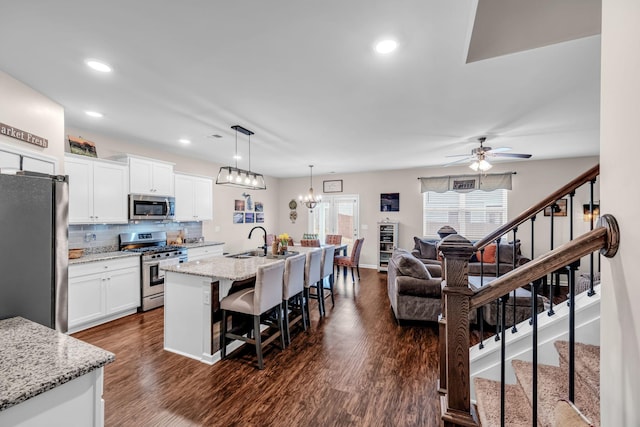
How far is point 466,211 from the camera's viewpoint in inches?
249

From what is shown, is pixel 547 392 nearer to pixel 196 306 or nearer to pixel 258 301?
pixel 258 301

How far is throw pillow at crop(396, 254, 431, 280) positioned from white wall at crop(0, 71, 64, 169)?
4107mm

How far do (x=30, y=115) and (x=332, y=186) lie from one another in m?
5.99

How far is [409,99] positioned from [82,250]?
453 centimetres

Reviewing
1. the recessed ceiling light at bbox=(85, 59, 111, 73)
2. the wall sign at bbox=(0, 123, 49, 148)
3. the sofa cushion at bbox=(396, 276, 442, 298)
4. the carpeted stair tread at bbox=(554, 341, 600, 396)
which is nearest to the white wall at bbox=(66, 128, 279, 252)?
the wall sign at bbox=(0, 123, 49, 148)

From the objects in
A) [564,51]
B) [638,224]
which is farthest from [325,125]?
[638,224]

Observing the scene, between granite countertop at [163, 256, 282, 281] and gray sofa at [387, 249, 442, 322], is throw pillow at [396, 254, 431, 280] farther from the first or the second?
granite countertop at [163, 256, 282, 281]

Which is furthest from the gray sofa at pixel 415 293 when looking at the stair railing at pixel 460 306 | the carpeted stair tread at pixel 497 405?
the stair railing at pixel 460 306

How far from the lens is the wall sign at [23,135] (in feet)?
7.66

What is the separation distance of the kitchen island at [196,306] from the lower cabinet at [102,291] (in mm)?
1299

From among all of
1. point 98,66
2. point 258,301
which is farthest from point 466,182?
point 98,66

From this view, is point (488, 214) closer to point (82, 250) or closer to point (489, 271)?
point (489, 271)

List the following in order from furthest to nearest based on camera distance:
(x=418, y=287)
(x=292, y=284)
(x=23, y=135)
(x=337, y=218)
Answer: (x=337, y=218) → (x=418, y=287) → (x=292, y=284) → (x=23, y=135)

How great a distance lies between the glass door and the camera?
745cm
